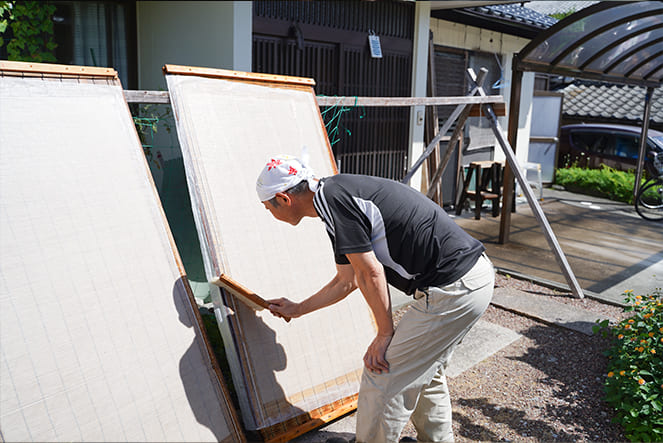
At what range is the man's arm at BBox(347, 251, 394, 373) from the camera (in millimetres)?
2174

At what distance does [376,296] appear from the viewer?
2240 millimetres

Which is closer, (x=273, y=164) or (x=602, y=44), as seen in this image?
(x=273, y=164)

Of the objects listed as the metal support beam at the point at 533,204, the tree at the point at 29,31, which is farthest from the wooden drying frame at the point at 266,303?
the tree at the point at 29,31

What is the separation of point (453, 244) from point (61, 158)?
5.77ft

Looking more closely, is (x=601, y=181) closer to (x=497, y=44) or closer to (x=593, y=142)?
(x=593, y=142)

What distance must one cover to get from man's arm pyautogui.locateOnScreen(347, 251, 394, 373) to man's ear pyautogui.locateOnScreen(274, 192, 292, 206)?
1.16 feet

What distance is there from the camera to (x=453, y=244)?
92.1 inches

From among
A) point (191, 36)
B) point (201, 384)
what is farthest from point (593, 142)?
point (201, 384)

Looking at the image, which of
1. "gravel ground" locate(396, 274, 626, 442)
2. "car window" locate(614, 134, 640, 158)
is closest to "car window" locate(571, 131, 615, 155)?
"car window" locate(614, 134, 640, 158)

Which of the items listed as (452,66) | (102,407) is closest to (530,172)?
(452,66)

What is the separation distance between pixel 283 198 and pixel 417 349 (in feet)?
2.82

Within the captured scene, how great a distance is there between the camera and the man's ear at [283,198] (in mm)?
2287

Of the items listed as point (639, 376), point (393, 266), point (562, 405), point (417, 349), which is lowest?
point (562, 405)

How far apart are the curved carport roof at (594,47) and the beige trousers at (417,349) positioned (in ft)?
14.7
